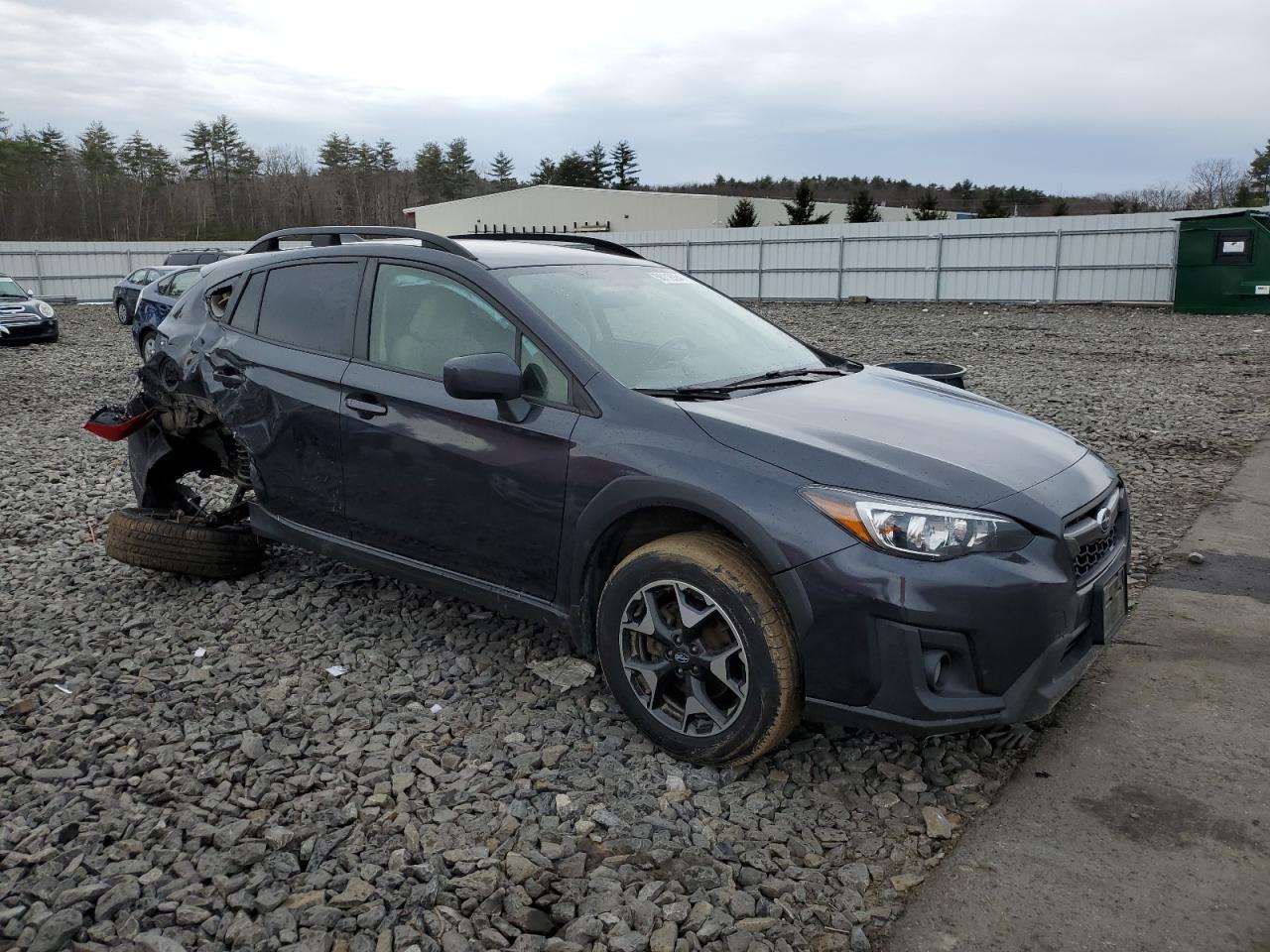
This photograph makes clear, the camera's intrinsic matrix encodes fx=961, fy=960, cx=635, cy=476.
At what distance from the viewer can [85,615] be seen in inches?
181

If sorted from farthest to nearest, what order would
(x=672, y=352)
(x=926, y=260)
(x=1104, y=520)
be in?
(x=926, y=260) < (x=672, y=352) < (x=1104, y=520)

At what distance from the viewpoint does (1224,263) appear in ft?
69.1

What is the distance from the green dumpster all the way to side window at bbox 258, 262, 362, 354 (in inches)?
863

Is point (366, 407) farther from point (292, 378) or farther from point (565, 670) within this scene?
point (565, 670)

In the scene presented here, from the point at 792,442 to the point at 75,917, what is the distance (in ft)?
7.77

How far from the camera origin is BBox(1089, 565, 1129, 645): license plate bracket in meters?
3.03

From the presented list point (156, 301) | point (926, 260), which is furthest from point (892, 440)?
point (926, 260)

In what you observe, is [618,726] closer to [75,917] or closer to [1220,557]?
[75,917]

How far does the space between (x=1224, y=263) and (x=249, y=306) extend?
22.4 m

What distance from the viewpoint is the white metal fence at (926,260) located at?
78.7ft

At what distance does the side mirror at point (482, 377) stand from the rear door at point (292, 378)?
0.92m

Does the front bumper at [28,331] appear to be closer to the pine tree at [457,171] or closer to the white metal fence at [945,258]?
the white metal fence at [945,258]

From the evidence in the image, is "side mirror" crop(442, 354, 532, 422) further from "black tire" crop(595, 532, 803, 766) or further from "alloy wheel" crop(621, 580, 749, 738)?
"alloy wheel" crop(621, 580, 749, 738)

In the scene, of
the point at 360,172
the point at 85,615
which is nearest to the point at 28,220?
the point at 360,172
